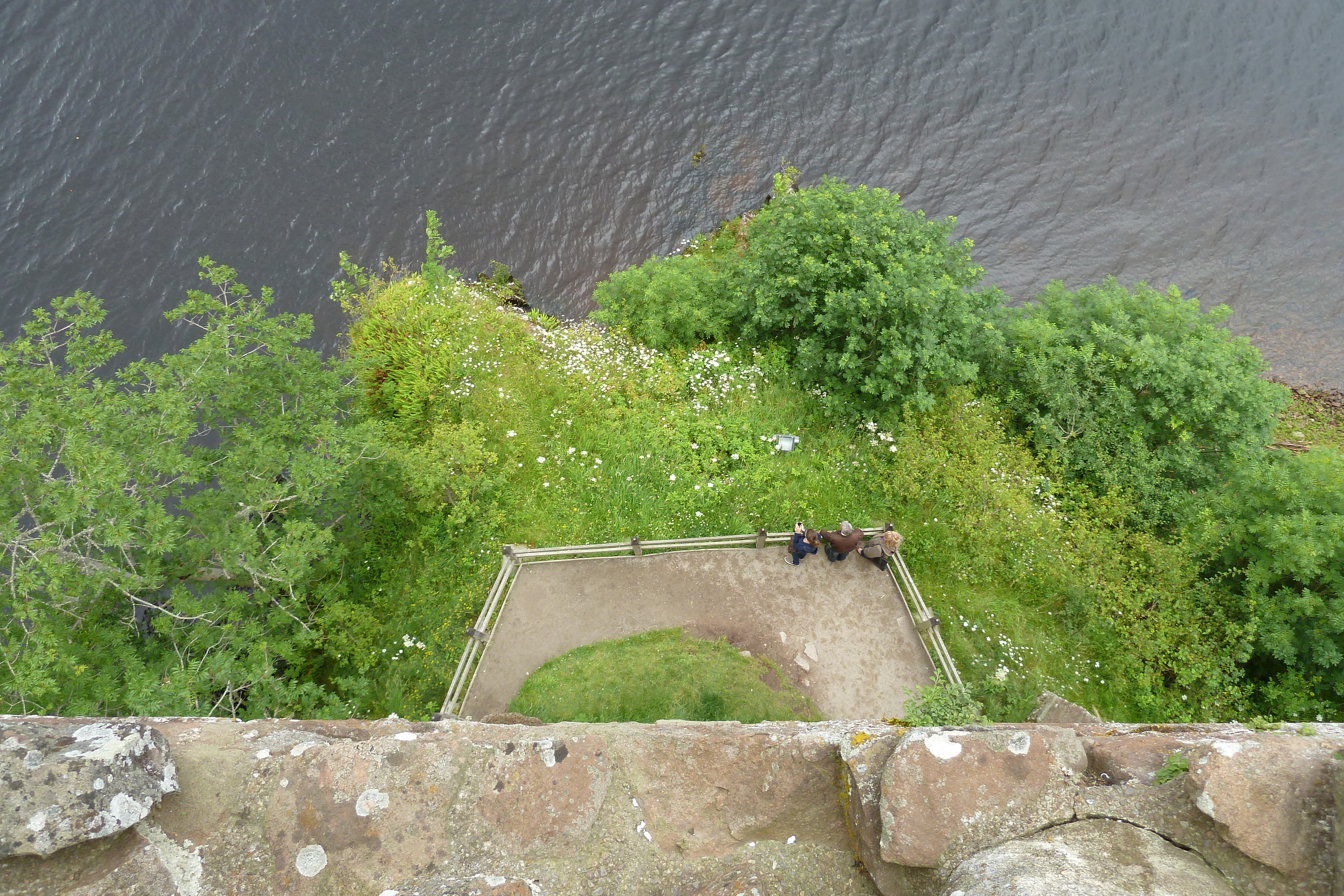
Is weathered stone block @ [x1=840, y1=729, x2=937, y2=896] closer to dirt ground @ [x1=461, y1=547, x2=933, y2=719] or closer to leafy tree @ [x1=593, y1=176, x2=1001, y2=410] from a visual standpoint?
dirt ground @ [x1=461, y1=547, x2=933, y2=719]

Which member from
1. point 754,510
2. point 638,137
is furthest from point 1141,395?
point 638,137

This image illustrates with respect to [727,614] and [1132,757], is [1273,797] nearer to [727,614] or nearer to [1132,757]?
[1132,757]

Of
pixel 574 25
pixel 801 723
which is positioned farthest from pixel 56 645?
pixel 574 25

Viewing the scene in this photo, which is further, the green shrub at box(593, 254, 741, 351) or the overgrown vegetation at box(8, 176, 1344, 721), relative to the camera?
the green shrub at box(593, 254, 741, 351)

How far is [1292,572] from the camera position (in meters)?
11.7

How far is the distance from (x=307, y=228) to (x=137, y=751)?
21.7 metres

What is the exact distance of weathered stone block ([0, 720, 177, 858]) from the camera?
4.84m

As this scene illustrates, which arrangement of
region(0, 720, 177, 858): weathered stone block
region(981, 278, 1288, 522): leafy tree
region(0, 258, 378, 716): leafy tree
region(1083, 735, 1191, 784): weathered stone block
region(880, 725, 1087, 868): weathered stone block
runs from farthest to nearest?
region(981, 278, 1288, 522): leafy tree, region(0, 258, 378, 716): leafy tree, region(1083, 735, 1191, 784): weathered stone block, region(880, 725, 1087, 868): weathered stone block, region(0, 720, 177, 858): weathered stone block

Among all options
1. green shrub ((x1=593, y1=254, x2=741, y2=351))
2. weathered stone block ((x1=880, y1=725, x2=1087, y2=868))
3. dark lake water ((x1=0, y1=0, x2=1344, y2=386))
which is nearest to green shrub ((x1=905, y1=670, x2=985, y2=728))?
weathered stone block ((x1=880, y1=725, x2=1087, y2=868))

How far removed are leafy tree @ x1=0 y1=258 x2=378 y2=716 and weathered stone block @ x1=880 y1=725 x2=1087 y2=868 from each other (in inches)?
407

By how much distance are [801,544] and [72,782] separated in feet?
35.5

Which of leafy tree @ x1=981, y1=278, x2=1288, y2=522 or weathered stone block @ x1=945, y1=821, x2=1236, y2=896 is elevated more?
leafy tree @ x1=981, y1=278, x2=1288, y2=522

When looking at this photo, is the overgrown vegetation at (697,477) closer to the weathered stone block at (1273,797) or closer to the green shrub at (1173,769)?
the green shrub at (1173,769)

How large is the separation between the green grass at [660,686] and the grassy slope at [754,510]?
8.41ft
